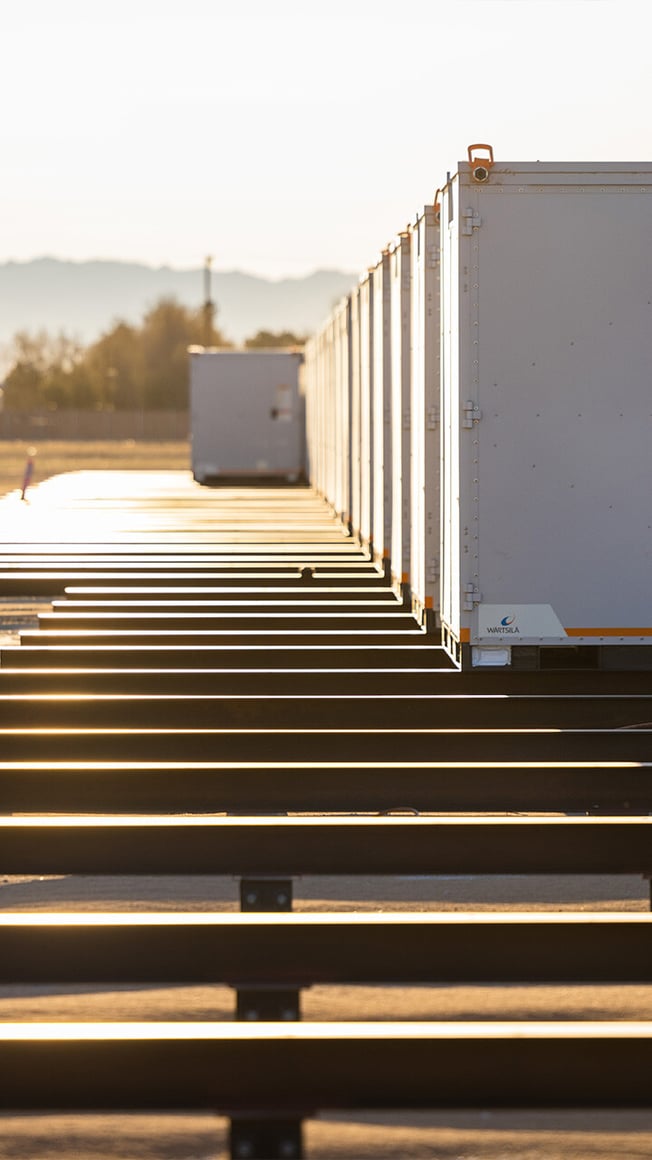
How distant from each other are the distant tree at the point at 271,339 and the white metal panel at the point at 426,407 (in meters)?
143

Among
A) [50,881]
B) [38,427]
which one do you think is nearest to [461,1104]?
[50,881]

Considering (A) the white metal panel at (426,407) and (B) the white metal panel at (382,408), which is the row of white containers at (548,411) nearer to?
(A) the white metal panel at (426,407)

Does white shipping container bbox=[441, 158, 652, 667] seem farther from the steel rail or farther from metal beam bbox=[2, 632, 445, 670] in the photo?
metal beam bbox=[2, 632, 445, 670]

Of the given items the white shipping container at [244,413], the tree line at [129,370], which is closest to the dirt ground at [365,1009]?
the white shipping container at [244,413]

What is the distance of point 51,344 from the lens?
599 ft

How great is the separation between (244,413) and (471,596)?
27229 millimetres

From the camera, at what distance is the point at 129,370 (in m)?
161

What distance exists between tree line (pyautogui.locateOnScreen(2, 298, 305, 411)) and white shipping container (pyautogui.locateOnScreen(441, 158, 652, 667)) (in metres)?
144

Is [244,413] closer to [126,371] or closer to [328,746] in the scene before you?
[328,746]

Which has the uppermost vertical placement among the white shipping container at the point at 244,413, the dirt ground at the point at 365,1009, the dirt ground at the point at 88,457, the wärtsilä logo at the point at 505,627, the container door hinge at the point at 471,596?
the white shipping container at the point at 244,413

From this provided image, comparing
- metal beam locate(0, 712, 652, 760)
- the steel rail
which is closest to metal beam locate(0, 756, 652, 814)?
metal beam locate(0, 712, 652, 760)

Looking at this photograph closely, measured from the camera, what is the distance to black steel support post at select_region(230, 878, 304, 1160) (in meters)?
4.62

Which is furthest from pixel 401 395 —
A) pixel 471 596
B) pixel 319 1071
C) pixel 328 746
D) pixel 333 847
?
pixel 319 1071

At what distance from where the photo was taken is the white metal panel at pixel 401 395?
12.6 m
